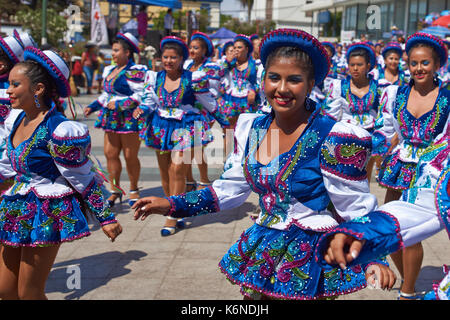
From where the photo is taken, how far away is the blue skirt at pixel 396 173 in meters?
4.64

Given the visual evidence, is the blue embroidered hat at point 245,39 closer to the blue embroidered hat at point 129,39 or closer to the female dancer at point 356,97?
the blue embroidered hat at point 129,39

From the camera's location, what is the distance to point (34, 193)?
368cm

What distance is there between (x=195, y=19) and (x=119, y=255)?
2029 centimetres

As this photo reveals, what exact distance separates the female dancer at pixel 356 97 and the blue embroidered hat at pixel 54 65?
158 inches

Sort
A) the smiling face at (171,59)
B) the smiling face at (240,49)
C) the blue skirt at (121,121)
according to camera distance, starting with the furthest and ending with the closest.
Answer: the smiling face at (240,49) < the blue skirt at (121,121) < the smiling face at (171,59)

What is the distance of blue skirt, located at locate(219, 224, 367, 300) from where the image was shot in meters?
2.69

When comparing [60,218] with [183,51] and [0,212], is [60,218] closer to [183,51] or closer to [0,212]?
[0,212]

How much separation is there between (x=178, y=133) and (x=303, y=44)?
4066 mm

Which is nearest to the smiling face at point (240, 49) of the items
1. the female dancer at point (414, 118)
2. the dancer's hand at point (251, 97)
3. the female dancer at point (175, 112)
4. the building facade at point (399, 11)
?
the dancer's hand at point (251, 97)

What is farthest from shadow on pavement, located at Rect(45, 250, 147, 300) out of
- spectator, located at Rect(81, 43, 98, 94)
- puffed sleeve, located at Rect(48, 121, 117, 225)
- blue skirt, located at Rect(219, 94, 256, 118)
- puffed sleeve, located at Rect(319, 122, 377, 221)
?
spectator, located at Rect(81, 43, 98, 94)

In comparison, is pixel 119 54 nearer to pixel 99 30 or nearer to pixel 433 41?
pixel 433 41

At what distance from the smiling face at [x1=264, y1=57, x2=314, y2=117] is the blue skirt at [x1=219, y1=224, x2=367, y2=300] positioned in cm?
63

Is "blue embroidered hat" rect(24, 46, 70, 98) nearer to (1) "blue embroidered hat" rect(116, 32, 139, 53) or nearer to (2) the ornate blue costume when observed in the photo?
(2) the ornate blue costume
